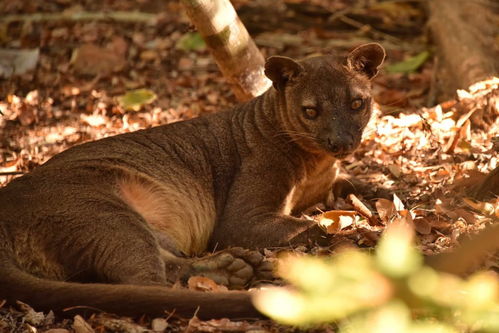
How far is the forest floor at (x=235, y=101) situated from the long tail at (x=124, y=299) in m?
0.06

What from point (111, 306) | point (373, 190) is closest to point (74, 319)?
point (111, 306)

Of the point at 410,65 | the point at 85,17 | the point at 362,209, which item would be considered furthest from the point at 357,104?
the point at 85,17

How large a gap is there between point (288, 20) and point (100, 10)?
2.47 metres

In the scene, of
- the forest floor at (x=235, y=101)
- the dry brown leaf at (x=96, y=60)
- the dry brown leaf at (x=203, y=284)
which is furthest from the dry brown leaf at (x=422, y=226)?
the dry brown leaf at (x=96, y=60)

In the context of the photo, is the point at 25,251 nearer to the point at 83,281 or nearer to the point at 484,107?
the point at 83,281

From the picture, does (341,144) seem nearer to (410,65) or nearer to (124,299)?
(124,299)

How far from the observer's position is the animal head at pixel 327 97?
4512mm

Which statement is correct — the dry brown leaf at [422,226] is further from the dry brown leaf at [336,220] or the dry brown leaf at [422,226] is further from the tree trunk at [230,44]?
the tree trunk at [230,44]

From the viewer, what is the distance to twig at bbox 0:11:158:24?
343 inches

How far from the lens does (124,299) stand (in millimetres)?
3129

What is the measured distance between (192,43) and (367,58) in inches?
145

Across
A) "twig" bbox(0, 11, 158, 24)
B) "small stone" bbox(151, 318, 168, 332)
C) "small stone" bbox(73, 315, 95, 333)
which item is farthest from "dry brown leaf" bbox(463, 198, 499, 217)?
"twig" bbox(0, 11, 158, 24)

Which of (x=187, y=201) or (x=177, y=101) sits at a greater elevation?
(x=187, y=201)

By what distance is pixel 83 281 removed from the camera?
3.67 metres
